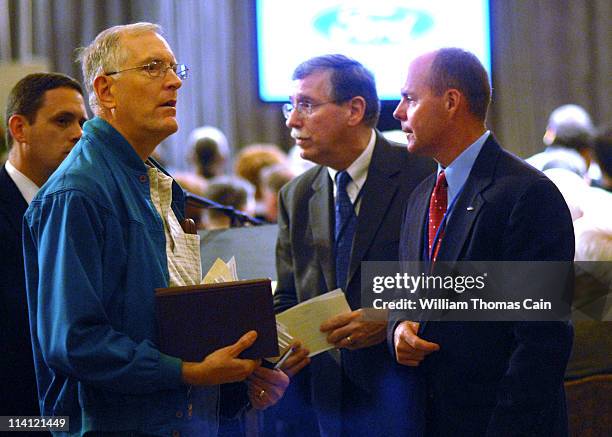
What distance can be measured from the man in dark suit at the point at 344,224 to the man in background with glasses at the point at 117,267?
0.66 m

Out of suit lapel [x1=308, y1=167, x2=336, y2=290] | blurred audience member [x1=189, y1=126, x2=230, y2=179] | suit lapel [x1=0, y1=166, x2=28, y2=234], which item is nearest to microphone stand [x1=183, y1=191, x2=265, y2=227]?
suit lapel [x1=308, y1=167, x2=336, y2=290]

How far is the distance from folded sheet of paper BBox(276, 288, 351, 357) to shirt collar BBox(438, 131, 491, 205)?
1.38ft

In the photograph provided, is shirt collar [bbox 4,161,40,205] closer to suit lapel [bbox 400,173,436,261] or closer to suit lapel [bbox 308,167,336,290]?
suit lapel [bbox 308,167,336,290]

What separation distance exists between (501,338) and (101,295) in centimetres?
97

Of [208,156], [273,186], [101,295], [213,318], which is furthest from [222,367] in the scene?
[208,156]

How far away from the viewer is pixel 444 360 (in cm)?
219

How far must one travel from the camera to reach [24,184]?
248 centimetres

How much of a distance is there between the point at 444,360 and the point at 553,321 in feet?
0.95

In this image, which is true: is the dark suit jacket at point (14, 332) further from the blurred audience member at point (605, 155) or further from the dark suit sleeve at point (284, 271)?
the blurred audience member at point (605, 155)

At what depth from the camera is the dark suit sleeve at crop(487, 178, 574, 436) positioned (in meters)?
2.03

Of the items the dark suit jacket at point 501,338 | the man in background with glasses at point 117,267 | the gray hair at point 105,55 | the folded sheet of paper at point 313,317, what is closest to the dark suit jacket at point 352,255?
the folded sheet of paper at point 313,317

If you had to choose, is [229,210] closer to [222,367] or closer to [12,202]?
[12,202]

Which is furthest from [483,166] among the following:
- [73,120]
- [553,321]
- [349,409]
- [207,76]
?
[207,76]

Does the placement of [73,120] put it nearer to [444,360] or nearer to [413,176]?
[413,176]
